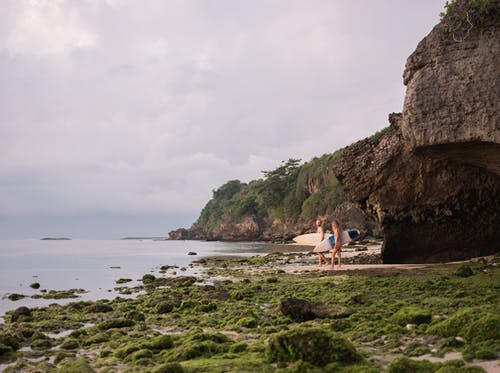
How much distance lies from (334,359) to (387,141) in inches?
618

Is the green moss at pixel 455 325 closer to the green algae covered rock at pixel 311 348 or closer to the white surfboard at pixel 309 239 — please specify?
the green algae covered rock at pixel 311 348

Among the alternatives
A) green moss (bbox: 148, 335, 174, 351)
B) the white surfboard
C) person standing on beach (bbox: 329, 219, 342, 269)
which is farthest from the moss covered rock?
the white surfboard

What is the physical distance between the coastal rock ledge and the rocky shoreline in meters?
4.08

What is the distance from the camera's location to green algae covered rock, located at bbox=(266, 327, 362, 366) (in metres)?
5.45

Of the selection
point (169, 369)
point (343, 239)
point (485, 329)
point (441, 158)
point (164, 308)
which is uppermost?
point (441, 158)

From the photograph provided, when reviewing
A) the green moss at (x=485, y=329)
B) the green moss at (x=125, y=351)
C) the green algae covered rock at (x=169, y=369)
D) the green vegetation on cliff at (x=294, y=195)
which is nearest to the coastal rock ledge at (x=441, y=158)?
the green moss at (x=485, y=329)

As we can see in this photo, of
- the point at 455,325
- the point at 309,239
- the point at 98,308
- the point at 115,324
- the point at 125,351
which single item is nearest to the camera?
the point at 455,325

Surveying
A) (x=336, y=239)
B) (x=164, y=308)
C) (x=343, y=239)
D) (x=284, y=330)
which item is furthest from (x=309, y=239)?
(x=284, y=330)

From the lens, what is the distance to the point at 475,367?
4.77m

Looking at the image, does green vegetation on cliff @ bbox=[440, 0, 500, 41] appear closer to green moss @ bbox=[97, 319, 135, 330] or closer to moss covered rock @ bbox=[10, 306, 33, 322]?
green moss @ bbox=[97, 319, 135, 330]

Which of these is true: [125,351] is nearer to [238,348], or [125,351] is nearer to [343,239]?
[238,348]

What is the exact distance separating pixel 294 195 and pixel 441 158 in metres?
63.1

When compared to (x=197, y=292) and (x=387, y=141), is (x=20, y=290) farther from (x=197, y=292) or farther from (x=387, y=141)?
(x=387, y=141)

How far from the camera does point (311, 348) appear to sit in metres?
5.52
